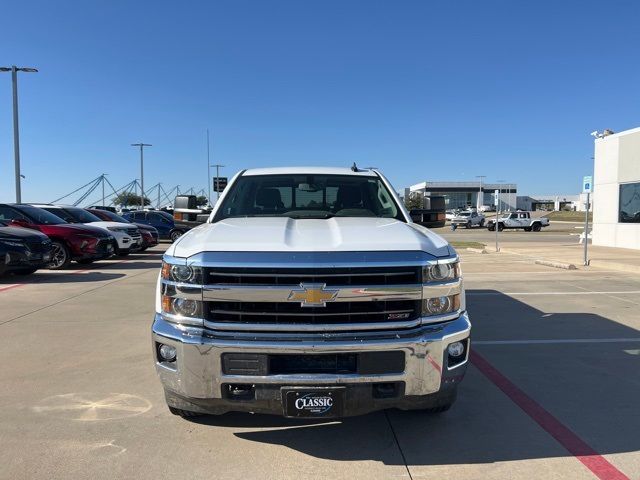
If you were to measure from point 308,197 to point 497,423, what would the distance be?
2.57m

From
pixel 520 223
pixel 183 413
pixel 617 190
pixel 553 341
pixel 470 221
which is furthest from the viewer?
pixel 470 221

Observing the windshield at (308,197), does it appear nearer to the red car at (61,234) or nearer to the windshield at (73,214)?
the red car at (61,234)

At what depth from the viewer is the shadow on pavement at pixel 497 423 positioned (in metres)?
3.34

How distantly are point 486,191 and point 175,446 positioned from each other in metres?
132

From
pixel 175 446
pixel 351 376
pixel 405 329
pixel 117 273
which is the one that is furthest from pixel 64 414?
pixel 117 273

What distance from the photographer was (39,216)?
1336 cm

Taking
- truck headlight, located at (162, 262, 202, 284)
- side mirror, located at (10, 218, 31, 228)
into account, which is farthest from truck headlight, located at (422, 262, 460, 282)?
side mirror, located at (10, 218, 31, 228)

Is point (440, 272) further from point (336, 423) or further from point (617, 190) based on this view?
point (617, 190)

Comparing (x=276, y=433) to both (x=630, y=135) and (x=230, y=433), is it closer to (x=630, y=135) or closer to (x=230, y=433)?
(x=230, y=433)

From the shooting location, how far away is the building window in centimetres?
1774

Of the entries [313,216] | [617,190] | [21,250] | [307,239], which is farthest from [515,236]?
[307,239]

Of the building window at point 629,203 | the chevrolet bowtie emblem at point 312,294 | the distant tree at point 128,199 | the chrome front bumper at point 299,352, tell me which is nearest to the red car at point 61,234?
the chrome front bumper at point 299,352

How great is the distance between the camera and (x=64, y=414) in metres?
3.90

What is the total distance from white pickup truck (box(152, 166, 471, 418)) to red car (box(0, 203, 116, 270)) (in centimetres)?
1097
